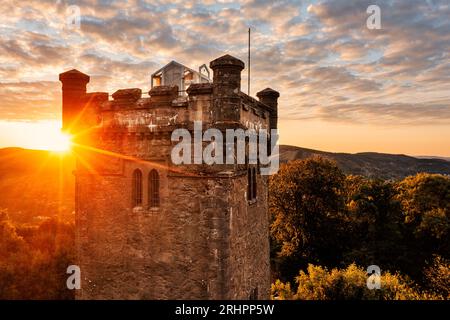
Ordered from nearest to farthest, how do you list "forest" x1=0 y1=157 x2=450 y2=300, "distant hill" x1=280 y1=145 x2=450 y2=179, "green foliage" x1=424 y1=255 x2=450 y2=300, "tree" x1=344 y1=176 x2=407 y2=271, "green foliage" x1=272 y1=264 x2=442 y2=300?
"green foliage" x1=272 y1=264 x2=442 y2=300, "green foliage" x1=424 y1=255 x2=450 y2=300, "forest" x1=0 y1=157 x2=450 y2=300, "tree" x1=344 y1=176 x2=407 y2=271, "distant hill" x1=280 y1=145 x2=450 y2=179

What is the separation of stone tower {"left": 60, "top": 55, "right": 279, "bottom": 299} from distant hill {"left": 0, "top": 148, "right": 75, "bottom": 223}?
37.2m

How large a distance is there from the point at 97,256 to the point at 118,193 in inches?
98.9

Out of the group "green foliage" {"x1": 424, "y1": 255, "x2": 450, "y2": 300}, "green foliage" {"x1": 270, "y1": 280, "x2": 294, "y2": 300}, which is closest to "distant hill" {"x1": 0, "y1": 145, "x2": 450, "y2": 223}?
"green foliage" {"x1": 424, "y1": 255, "x2": 450, "y2": 300}

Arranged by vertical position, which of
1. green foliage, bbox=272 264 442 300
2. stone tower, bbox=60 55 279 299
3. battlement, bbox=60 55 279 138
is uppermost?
battlement, bbox=60 55 279 138

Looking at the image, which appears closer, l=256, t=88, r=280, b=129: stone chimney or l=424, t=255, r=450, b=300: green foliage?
l=256, t=88, r=280, b=129: stone chimney

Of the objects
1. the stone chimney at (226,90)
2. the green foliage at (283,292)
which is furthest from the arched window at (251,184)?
the green foliage at (283,292)

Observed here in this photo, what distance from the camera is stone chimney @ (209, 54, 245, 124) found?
426 inches

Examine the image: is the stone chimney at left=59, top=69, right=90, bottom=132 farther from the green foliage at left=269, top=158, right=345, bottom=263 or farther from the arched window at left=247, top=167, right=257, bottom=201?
the green foliage at left=269, top=158, right=345, bottom=263

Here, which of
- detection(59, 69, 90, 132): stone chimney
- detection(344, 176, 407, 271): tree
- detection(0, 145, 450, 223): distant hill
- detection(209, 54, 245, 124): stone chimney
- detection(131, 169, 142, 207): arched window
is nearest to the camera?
detection(209, 54, 245, 124): stone chimney

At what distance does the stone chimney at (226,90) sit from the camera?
35.5ft

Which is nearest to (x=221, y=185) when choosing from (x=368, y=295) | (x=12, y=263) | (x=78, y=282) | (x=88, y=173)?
(x=88, y=173)

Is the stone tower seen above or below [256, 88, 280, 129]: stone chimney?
below

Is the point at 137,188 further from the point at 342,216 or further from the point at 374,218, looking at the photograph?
the point at 374,218

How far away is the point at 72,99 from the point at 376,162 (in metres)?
128
